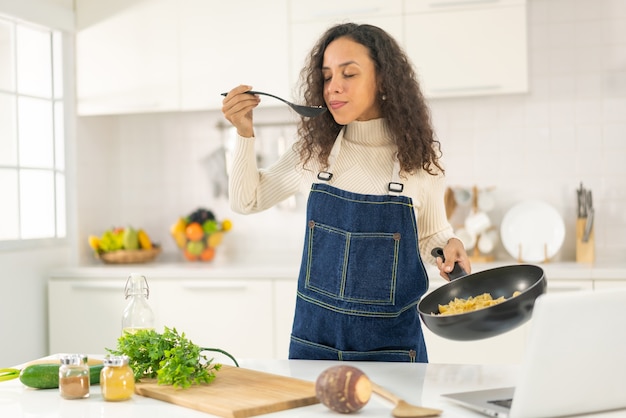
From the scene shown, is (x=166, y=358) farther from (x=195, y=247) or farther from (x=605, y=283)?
(x=195, y=247)

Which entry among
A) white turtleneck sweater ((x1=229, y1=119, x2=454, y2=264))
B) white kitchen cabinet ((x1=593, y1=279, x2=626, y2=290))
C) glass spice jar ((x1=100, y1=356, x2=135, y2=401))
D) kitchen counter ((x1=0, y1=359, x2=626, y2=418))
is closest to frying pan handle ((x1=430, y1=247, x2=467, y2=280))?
white turtleneck sweater ((x1=229, y1=119, x2=454, y2=264))

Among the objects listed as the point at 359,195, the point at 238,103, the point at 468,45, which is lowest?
the point at 359,195

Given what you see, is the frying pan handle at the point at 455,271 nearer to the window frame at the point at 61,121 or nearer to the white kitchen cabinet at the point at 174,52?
the white kitchen cabinet at the point at 174,52

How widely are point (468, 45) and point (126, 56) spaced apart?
169 centimetres

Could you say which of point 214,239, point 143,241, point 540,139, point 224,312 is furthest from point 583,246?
point 143,241

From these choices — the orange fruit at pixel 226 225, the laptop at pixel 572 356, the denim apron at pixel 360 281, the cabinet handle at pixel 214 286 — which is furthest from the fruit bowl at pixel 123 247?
the laptop at pixel 572 356

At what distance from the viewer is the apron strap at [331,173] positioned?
2.16m

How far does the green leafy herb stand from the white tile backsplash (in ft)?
8.40

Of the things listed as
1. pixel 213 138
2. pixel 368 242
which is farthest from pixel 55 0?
pixel 368 242

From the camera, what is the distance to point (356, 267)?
2.12 meters

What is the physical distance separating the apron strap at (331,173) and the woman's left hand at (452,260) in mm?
205

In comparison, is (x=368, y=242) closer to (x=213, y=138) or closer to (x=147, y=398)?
(x=147, y=398)

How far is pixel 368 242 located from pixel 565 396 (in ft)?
2.77

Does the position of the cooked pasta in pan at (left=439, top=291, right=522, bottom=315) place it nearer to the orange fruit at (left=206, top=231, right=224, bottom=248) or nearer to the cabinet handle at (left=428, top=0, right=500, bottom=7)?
the cabinet handle at (left=428, top=0, right=500, bottom=7)
